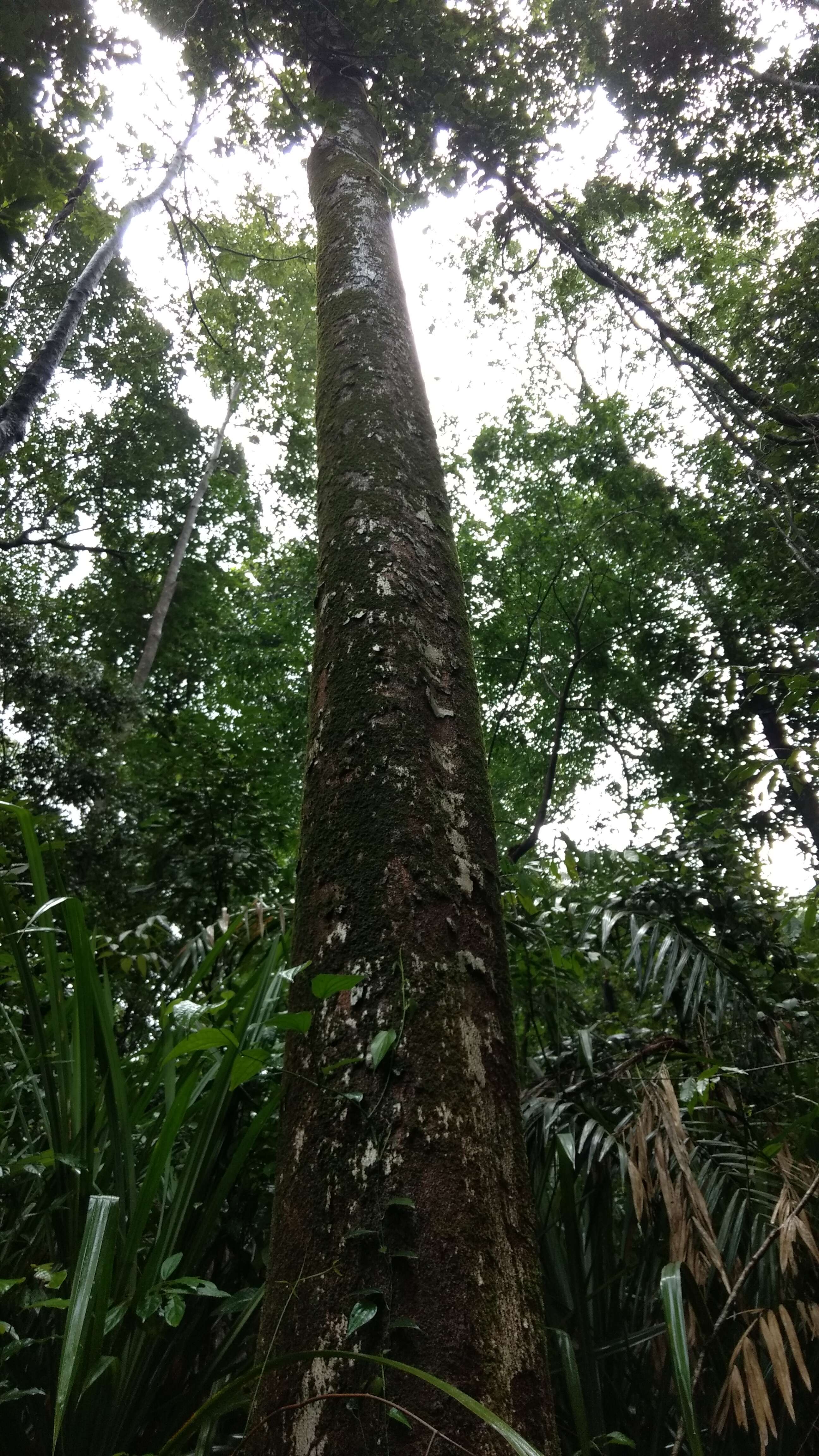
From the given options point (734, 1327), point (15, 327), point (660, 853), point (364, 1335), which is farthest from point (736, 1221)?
point (15, 327)

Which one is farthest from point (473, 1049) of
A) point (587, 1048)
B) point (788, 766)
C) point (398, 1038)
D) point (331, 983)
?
point (788, 766)

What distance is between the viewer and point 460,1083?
3.04 ft

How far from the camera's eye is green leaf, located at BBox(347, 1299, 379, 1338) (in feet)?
2.37

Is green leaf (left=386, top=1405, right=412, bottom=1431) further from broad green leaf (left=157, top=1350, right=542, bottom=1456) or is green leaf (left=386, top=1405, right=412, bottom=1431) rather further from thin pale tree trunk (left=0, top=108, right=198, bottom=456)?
thin pale tree trunk (left=0, top=108, right=198, bottom=456)

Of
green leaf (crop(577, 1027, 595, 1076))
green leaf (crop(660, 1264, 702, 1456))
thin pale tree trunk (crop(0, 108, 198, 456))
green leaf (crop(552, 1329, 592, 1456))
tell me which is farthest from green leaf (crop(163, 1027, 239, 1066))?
thin pale tree trunk (crop(0, 108, 198, 456))

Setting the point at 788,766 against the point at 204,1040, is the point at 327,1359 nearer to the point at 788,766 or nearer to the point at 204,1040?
the point at 204,1040

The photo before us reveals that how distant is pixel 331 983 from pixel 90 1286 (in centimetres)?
41

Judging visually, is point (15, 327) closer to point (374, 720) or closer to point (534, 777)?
point (534, 777)

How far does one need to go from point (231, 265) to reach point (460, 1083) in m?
6.75

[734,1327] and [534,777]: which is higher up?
[534,777]

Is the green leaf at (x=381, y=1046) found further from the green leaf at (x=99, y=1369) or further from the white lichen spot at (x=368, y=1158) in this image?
the green leaf at (x=99, y=1369)

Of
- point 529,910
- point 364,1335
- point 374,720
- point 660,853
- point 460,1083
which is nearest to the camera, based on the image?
point 364,1335

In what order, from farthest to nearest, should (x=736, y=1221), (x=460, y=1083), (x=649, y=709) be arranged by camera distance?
(x=649, y=709) < (x=736, y=1221) < (x=460, y=1083)

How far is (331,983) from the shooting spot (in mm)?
903
